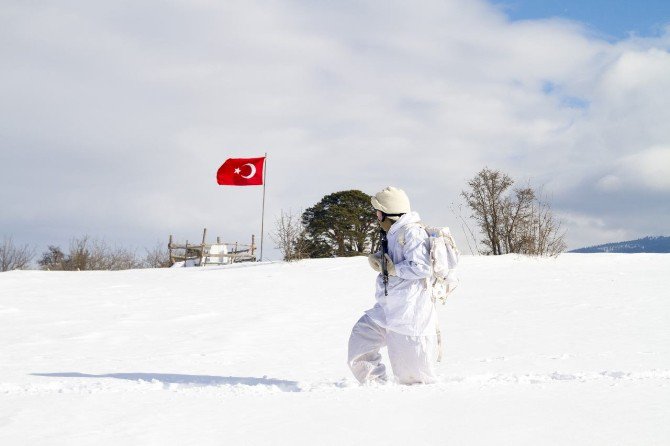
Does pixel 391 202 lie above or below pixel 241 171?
below

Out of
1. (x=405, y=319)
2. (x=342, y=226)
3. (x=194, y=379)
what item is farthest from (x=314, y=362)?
(x=342, y=226)

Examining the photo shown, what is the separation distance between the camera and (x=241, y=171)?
88.3ft

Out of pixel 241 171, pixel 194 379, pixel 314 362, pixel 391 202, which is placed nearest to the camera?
pixel 391 202

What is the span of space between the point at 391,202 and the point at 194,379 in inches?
100

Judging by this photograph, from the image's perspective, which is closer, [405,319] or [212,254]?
[405,319]

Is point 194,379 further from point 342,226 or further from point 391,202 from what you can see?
point 342,226

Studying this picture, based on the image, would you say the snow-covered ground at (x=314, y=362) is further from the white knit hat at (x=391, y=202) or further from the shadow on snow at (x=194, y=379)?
the white knit hat at (x=391, y=202)

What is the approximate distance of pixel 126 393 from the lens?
15.9ft

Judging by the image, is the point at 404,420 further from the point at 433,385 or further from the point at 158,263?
the point at 158,263

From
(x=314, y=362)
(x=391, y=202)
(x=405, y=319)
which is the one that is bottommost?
(x=314, y=362)

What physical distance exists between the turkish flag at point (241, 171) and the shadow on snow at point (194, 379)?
67.3 ft

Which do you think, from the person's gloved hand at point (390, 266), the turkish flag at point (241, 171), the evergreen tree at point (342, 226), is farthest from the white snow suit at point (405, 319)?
the evergreen tree at point (342, 226)

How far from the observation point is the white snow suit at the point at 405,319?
516cm

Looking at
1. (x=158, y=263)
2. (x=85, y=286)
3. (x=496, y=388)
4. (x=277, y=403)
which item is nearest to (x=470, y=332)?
(x=496, y=388)
